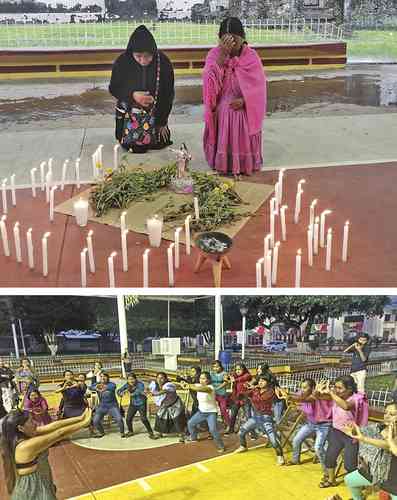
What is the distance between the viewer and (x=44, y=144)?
330 inches

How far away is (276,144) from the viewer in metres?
8.32

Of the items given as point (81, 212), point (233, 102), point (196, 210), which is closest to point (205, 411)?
Answer: point (196, 210)

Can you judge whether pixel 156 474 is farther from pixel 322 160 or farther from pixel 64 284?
pixel 322 160

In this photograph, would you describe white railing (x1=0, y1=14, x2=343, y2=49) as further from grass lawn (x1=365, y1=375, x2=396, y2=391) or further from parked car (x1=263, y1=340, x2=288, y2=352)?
grass lawn (x1=365, y1=375, x2=396, y2=391)

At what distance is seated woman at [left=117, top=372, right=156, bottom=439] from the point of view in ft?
10.1

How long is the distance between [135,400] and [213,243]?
1.54 meters

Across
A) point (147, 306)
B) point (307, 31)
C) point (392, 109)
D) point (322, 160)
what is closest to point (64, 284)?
point (147, 306)

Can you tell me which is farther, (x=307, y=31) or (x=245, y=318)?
(x=307, y=31)

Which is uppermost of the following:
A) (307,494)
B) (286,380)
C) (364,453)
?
(286,380)

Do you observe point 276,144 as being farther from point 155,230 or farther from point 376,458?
point 376,458

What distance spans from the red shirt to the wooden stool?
1580 millimetres

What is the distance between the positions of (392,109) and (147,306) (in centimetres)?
827

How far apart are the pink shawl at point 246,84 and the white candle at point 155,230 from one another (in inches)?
70.6

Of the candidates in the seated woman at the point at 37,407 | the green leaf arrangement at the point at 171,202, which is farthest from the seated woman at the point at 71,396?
the green leaf arrangement at the point at 171,202
